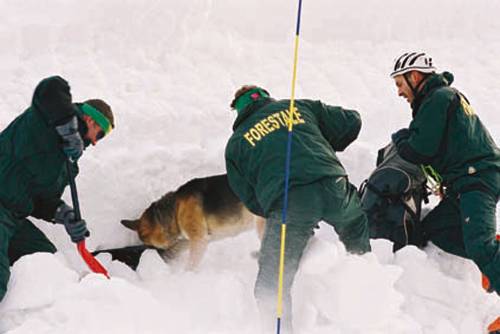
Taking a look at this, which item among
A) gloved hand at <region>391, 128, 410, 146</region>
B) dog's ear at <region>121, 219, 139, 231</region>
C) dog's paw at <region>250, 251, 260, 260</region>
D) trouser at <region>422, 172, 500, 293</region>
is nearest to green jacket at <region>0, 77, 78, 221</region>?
dog's ear at <region>121, 219, 139, 231</region>

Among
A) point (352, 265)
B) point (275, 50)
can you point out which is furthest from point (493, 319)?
point (275, 50)

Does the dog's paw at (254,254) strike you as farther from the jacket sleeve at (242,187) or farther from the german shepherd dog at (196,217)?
the jacket sleeve at (242,187)

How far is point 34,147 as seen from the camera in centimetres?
355

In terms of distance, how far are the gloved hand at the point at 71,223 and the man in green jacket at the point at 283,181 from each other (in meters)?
1.06

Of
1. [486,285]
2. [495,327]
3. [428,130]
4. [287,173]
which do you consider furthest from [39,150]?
[486,285]

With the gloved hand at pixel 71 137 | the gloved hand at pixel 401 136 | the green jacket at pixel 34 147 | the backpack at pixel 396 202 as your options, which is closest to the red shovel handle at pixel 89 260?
the green jacket at pixel 34 147

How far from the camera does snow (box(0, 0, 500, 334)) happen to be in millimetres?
3484

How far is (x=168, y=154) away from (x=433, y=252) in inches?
90.7

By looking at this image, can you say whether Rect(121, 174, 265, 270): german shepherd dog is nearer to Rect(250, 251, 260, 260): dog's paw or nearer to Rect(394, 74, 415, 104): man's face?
Rect(250, 251, 260, 260): dog's paw

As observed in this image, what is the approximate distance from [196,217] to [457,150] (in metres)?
2.08

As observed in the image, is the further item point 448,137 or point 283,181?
point 448,137

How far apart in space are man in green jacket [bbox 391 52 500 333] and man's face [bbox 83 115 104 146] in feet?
6.69

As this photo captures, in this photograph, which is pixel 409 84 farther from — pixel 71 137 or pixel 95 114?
pixel 71 137

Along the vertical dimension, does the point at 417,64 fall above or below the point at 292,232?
above
